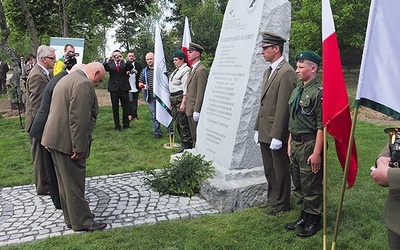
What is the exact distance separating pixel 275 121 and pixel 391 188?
7.03ft

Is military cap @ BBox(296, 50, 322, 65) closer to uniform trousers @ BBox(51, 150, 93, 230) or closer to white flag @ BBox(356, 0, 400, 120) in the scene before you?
white flag @ BBox(356, 0, 400, 120)

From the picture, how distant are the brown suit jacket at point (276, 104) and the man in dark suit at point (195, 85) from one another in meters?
2.19

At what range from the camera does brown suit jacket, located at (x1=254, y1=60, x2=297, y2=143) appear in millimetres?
4152

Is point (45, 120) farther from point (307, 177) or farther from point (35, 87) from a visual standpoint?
point (307, 177)

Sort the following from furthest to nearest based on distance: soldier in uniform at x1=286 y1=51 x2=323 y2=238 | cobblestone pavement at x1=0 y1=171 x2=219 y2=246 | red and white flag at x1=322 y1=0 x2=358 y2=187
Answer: cobblestone pavement at x1=0 y1=171 x2=219 y2=246 → soldier in uniform at x1=286 y1=51 x2=323 y2=238 → red and white flag at x1=322 y1=0 x2=358 y2=187

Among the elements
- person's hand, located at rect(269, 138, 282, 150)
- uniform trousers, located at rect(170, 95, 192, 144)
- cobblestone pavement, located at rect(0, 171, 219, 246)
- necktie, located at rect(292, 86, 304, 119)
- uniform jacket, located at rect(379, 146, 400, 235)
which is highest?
necktie, located at rect(292, 86, 304, 119)

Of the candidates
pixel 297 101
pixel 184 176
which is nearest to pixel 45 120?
pixel 184 176

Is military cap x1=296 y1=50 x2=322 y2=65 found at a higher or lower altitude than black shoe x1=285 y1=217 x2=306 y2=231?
higher

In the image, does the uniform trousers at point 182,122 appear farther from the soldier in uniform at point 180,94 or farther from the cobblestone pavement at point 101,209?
the cobblestone pavement at point 101,209

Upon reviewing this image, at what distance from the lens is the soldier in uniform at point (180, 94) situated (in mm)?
7434

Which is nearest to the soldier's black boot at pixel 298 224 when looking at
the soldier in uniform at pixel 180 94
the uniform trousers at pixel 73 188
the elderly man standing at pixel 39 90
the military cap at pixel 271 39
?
the military cap at pixel 271 39

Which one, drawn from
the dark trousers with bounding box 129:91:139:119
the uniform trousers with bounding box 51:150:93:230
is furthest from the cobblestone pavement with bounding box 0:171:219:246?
the dark trousers with bounding box 129:91:139:119

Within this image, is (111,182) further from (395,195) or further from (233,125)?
(395,195)

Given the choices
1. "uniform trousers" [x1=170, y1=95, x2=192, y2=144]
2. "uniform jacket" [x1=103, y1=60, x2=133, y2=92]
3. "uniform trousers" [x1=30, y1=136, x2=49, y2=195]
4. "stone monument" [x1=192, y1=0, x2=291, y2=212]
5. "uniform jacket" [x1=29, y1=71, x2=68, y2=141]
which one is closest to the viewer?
"uniform jacket" [x1=29, y1=71, x2=68, y2=141]
